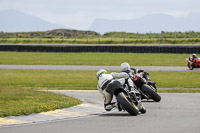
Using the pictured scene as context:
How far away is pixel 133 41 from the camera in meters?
55.5

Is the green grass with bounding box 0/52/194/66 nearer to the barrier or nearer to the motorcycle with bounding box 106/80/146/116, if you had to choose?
the barrier

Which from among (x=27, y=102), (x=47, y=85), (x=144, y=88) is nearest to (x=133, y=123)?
(x=27, y=102)

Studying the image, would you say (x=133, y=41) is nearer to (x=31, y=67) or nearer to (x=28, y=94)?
(x=31, y=67)

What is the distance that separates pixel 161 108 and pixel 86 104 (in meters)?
2.23

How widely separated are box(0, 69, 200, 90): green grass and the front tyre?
897 centimetres

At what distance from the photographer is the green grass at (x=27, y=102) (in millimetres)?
12953

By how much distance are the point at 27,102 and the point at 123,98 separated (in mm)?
3454

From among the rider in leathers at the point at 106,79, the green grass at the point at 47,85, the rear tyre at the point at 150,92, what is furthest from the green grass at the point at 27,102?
the rear tyre at the point at 150,92

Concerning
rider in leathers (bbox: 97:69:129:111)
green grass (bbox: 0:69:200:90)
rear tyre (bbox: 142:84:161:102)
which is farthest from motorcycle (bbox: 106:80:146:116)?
green grass (bbox: 0:69:200:90)

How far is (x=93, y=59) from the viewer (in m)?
40.9

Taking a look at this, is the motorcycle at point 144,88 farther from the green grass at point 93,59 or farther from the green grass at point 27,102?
the green grass at point 93,59

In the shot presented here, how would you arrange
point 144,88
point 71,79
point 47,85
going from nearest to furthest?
point 144,88 < point 47,85 < point 71,79

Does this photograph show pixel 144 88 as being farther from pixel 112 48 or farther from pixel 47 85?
pixel 112 48

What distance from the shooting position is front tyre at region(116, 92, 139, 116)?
12.3 m
